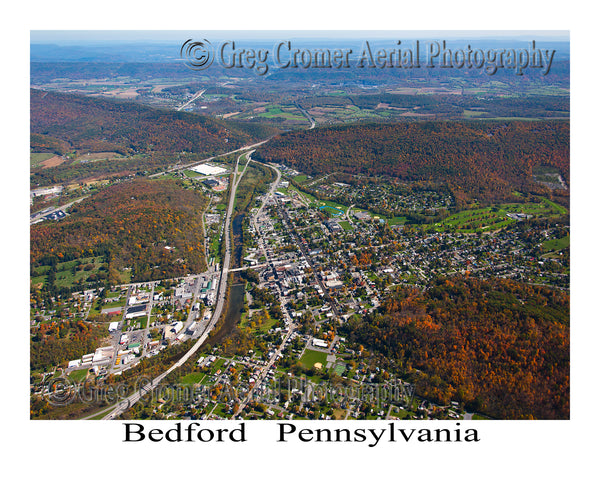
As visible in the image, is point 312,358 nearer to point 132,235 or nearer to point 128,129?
point 132,235

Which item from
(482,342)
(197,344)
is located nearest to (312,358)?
(197,344)

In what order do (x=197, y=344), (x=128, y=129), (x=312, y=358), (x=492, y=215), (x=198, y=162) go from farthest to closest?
(x=128, y=129) < (x=198, y=162) < (x=492, y=215) < (x=197, y=344) < (x=312, y=358)

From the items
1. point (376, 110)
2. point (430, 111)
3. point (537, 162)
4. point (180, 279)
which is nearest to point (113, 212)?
point (180, 279)

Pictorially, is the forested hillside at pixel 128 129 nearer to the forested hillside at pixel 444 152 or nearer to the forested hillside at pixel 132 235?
the forested hillside at pixel 444 152

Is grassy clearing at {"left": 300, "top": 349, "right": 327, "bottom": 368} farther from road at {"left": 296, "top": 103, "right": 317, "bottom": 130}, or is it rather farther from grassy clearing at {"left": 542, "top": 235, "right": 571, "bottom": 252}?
road at {"left": 296, "top": 103, "right": 317, "bottom": 130}

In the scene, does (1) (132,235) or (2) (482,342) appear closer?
(2) (482,342)

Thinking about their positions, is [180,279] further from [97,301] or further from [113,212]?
[113,212]
